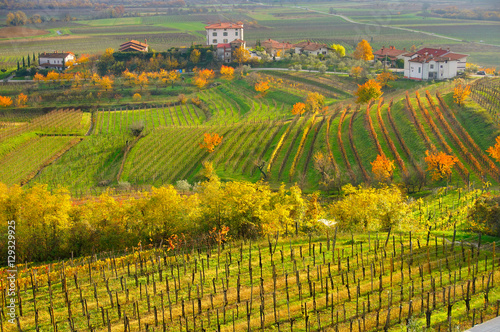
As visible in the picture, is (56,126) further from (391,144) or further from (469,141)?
(469,141)

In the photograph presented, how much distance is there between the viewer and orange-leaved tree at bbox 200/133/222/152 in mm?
→ 72438

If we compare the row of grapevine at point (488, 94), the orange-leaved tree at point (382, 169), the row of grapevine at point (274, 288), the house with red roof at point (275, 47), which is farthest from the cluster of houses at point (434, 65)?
the row of grapevine at point (274, 288)

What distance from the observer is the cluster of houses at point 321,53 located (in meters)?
97.0

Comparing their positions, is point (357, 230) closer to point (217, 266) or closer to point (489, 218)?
point (489, 218)

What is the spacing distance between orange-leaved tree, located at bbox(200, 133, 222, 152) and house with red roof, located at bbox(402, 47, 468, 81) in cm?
4635

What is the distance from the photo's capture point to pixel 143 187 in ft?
198

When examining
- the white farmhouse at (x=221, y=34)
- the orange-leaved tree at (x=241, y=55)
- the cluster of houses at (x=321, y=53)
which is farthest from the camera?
the white farmhouse at (x=221, y=34)

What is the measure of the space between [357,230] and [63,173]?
47.6 m

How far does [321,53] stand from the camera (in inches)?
5349

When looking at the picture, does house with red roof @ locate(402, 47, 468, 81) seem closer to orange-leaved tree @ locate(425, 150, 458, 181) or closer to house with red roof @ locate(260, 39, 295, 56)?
orange-leaved tree @ locate(425, 150, 458, 181)

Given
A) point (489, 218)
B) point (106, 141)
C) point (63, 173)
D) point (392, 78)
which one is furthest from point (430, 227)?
point (392, 78)

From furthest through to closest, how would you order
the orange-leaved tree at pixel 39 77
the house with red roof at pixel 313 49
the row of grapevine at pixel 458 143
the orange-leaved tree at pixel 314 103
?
the house with red roof at pixel 313 49, the orange-leaved tree at pixel 39 77, the orange-leaved tree at pixel 314 103, the row of grapevine at pixel 458 143

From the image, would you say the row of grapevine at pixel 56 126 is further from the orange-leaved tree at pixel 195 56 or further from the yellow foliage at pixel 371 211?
the yellow foliage at pixel 371 211

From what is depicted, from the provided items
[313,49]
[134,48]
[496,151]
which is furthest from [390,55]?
[496,151]
